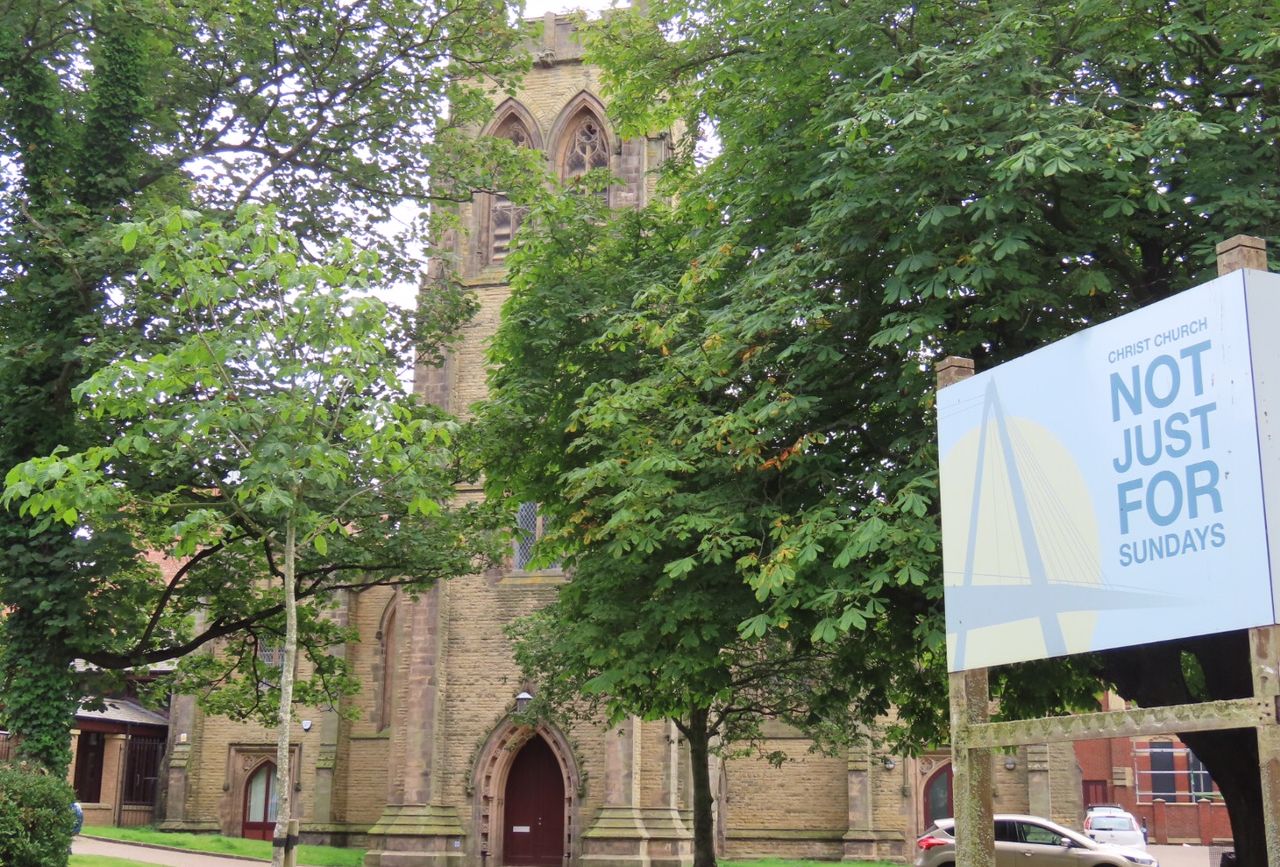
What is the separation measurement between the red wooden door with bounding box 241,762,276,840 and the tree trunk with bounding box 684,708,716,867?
17763 millimetres

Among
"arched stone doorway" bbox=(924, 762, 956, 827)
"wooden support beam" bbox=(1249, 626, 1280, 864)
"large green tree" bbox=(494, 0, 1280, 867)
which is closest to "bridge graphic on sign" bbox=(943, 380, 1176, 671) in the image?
"wooden support beam" bbox=(1249, 626, 1280, 864)

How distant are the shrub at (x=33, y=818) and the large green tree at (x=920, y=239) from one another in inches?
309

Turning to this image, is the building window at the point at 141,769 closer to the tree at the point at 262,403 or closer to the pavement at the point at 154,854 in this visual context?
the pavement at the point at 154,854

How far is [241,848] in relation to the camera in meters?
28.9

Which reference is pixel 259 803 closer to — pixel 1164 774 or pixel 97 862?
pixel 97 862

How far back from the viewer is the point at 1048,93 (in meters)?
11.9

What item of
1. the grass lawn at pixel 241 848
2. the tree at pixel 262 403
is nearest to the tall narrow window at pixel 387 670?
the grass lawn at pixel 241 848

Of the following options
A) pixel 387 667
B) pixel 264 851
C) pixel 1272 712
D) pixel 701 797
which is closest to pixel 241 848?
pixel 264 851

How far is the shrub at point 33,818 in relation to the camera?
13.8m

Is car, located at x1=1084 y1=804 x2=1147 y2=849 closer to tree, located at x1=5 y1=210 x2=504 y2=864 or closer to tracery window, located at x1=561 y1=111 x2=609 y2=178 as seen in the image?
tracery window, located at x1=561 y1=111 x2=609 y2=178

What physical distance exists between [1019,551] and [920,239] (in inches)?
193

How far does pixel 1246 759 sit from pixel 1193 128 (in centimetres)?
635

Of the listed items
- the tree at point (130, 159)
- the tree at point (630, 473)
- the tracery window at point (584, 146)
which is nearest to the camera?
the tree at point (630, 473)

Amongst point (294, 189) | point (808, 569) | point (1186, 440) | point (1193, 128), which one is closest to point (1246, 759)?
point (808, 569)
